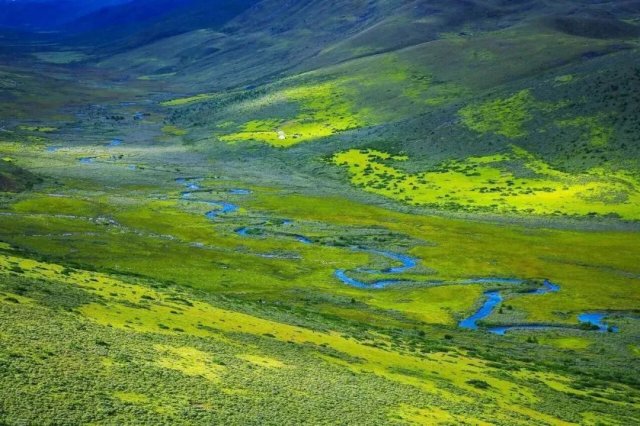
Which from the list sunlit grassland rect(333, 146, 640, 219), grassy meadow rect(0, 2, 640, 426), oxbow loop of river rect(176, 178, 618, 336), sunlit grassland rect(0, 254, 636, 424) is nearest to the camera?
grassy meadow rect(0, 2, 640, 426)

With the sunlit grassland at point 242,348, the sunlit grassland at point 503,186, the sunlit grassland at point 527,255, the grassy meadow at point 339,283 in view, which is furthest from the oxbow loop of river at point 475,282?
the sunlit grassland at point 503,186

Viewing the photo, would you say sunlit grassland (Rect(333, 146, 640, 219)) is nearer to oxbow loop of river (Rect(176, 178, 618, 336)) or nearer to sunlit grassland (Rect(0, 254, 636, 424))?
oxbow loop of river (Rect(176, 178, 618, 336))

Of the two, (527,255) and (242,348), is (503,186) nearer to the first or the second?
(527,255)

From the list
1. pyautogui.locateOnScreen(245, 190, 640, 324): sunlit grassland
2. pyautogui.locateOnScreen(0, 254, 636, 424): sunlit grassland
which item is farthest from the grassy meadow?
pyautogui.locateOnScreen(245, 190, 640, 324): sunlit grassland

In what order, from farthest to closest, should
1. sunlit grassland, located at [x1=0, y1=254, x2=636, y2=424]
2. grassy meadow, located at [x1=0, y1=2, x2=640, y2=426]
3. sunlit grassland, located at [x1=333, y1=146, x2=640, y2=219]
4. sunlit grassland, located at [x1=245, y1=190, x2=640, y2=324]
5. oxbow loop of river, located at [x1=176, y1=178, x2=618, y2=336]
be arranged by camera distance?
1. sunlit grassland, located at [x1=333, y1=146, x2=640, y2=219]
2. sunlit grassland, located at [x1=245, y1=190, x2=640, y2=324]
3. oxbow loop of river, located at [x1=176, y1=178, x2=618, y2=336]
4. sunlit grassland, located at [x1=0, y1=254, x2=636, y2=424]
5. grassy meadow, located at [x1=0, y1=2, x2=640, y2=426]

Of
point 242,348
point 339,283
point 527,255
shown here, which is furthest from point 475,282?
point 242,348

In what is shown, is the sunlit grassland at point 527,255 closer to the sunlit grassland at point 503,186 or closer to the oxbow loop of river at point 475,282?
the oxbow loop of river at point 475,282

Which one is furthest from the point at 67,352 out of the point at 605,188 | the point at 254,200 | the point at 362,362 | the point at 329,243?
the point at 605,188

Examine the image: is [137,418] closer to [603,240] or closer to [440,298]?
[440,298]
